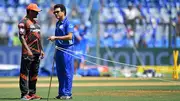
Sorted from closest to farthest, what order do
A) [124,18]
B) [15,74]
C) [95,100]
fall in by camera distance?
[95,100]
[15,74]
[124,18]

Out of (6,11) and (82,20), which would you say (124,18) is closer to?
(82,20)

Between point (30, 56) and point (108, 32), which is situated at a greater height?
point (30, 56)

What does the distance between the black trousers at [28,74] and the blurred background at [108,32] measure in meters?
15.4

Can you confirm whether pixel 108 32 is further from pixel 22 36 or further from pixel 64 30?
pixel 22 36

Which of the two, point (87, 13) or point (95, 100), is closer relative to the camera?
point (95, 100)

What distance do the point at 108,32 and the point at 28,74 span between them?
17.9m

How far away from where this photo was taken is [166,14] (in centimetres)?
3212

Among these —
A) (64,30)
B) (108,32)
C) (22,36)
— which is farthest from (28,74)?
(108,32)

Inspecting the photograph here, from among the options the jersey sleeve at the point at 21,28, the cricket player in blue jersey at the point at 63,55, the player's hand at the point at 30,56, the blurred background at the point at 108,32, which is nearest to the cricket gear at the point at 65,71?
the cricket player in blue jersey at the point at 63,55

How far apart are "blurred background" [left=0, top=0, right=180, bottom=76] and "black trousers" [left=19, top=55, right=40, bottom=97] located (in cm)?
1542

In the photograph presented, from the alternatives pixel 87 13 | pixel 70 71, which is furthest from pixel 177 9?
pixel 70 71

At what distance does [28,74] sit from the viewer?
13664 mm

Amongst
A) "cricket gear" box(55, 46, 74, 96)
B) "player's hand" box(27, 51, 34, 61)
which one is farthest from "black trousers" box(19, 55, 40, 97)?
"cricket gear" box(55, 46, 74, 96)

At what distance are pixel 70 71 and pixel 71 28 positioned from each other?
102 cm
